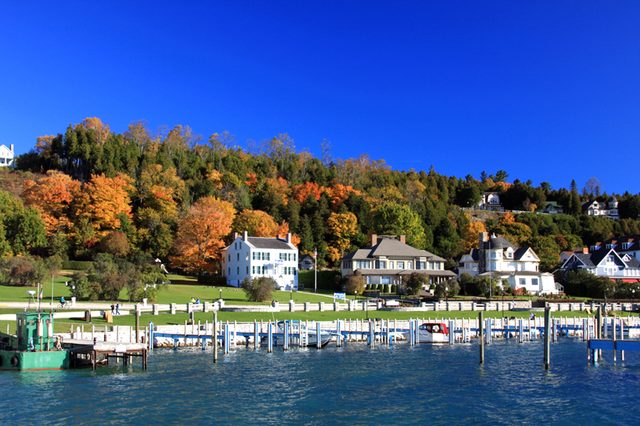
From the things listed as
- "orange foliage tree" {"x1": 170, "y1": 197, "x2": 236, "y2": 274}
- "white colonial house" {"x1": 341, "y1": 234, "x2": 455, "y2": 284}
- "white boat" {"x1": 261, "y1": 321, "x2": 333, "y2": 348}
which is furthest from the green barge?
"white colonial house" {"x1": 341, "y1": 234, "x2": 455, "y2": 284}

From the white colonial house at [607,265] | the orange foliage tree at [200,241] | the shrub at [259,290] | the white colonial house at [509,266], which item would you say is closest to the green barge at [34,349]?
the shrub at [259,290]

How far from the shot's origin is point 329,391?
118 ft

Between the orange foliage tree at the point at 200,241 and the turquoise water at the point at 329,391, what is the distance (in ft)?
188

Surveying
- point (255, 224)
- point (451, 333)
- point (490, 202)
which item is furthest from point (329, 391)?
point (490, 202)

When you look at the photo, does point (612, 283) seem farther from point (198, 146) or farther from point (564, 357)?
point (198, 146)

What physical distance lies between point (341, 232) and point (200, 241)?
2844 centimetres

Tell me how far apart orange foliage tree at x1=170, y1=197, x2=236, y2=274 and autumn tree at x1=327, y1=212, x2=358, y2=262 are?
22576 mm

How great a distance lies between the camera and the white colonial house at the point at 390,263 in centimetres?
10694

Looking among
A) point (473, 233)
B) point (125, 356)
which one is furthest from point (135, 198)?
point (125, 356)

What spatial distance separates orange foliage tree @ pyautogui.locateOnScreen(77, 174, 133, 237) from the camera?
105812 millimetres

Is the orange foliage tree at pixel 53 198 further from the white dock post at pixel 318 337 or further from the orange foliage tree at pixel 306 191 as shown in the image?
the white dock post at pixel 318 337

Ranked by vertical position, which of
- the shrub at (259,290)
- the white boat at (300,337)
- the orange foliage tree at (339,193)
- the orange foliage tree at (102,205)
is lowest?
the white boat at (300,337)

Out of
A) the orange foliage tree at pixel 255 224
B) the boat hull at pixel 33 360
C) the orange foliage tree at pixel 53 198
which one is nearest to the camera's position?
the boat hull at pixel 33 360

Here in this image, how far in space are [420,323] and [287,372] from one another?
23812mm
